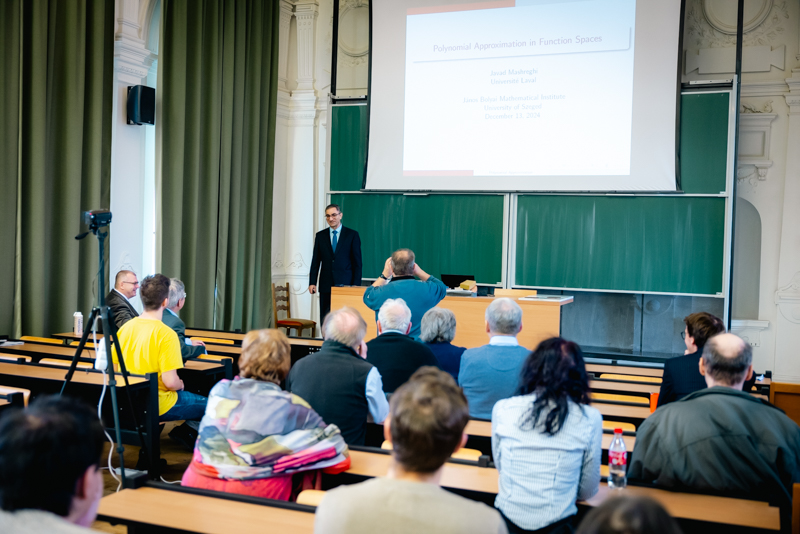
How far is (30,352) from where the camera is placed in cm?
402

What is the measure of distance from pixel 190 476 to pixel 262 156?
616 cm

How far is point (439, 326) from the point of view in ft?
11.2

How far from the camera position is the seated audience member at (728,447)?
2.02 metres

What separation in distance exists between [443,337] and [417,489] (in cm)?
223

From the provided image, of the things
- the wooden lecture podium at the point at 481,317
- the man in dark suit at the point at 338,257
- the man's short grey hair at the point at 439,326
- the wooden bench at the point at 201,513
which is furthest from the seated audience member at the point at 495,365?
the man in dark suit at the point at 338,257

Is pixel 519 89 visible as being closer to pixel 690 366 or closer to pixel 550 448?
pixel 690 366

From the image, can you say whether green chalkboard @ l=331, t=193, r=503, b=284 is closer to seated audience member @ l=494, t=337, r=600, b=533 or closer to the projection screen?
the projection screen

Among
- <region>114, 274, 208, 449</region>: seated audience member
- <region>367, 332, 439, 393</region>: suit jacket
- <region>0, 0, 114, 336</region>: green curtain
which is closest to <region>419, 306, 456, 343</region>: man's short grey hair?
<region>367, 332, 439, 393</region>: suit jacket

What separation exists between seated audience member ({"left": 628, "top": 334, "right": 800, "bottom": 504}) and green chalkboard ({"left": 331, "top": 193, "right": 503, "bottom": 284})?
501cm

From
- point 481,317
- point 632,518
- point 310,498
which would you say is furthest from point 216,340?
point 632,518

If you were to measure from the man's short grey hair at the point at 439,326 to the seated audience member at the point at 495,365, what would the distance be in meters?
0.44

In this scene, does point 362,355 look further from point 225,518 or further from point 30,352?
point 30,352

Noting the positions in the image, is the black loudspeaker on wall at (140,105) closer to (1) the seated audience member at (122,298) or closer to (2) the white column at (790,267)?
(1) the seated audience member at (122,298)

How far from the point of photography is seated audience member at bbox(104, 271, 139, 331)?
4.35m
